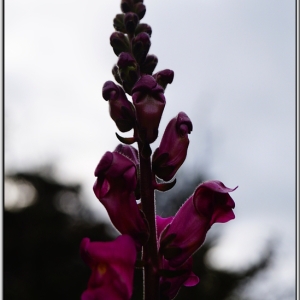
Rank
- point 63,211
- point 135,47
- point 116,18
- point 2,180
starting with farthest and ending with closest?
1. point 63,211
2. point 2,180
3. point 116,18
4. point 135,47

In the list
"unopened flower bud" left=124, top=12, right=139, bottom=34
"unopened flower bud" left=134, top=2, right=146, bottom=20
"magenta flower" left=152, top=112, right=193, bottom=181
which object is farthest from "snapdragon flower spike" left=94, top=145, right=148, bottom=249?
"unopened flower bud" left=134, top=2, right=146, bottom=20

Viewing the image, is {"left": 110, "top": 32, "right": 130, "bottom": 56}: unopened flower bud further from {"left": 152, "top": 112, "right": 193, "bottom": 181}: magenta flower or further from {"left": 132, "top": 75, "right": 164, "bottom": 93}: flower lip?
{"left": 152, "top": 112, "right": 193, "bottom": 181}: magenta flower

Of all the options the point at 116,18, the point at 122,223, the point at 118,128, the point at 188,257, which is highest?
the point at 116,18

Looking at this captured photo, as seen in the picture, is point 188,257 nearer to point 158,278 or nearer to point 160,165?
point 158,278

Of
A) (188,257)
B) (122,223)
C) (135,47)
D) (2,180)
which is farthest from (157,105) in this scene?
(2,180)

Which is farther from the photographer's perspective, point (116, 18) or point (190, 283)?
point (116, 18)

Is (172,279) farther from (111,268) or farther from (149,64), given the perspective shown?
(149,64)

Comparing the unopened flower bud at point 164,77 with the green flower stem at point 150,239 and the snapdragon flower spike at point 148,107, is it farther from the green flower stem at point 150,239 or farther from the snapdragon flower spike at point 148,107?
the green flower stem at point 150,239
